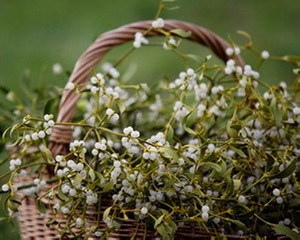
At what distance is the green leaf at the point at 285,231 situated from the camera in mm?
999

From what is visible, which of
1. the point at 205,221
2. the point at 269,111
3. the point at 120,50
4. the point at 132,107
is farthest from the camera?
the point at 120,50

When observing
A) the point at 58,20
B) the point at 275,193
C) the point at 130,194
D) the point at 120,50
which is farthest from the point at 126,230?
the point at 58,20

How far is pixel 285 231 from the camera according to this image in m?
1.00

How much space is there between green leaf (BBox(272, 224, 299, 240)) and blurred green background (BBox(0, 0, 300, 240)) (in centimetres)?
162

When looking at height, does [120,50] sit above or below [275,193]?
below

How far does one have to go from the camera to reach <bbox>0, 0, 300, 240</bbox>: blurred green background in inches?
106

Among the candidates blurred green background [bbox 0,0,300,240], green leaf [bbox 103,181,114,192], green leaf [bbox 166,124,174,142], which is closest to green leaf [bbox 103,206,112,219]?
green leaf [bbox 103,181,114,192]

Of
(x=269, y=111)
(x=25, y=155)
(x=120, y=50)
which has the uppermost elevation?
(x=269, y=111)

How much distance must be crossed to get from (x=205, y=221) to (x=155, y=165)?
0.10 metres

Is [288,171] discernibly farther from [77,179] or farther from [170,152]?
[77,179]

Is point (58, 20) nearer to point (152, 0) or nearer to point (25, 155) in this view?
point (152, 0)

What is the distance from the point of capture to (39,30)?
9.50 ft

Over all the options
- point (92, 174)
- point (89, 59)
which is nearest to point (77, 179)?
point (92, 174)

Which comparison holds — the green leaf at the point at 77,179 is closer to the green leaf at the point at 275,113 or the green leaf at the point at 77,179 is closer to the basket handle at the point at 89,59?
the basket handle at the point at 89,59
